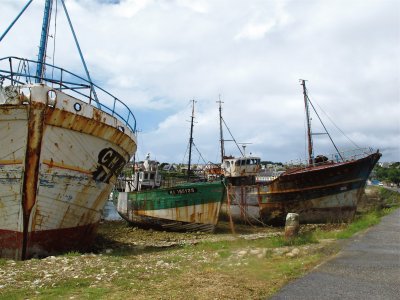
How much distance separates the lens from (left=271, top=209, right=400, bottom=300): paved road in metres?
5.57

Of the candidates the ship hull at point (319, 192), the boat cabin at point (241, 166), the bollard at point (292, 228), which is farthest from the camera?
the boat cabin at point (241, 166)

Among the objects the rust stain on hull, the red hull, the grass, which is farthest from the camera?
the red hull

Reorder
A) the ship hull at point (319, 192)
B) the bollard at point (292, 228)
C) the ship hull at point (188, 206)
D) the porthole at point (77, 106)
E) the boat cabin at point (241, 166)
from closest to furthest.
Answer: the porthole at point (77, 106), the bollard at point (292, 228), the ship hull at point (188, 206), the ship hull at point (319, 192), the boat cabin at point (241, 166)

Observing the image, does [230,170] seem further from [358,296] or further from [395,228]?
[358,296]

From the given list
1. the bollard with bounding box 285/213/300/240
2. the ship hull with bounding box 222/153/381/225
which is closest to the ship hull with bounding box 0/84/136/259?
the bollard with bounding box 285/213/300/240

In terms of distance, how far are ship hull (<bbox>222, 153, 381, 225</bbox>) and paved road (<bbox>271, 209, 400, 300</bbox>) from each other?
14013 mm

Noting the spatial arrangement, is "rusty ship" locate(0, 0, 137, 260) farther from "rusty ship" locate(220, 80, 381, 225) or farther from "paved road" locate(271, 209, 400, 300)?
"rusty ship" locate(220, 80, 381, 225)

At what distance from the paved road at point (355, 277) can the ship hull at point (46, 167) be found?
6.74 m

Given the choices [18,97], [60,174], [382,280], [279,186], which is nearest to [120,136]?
[60,174]

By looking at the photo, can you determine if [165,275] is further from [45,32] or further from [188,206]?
[188,206]

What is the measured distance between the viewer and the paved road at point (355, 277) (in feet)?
18.3

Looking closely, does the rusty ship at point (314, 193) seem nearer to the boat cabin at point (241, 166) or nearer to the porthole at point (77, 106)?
the boat cabin at point (241, 166)

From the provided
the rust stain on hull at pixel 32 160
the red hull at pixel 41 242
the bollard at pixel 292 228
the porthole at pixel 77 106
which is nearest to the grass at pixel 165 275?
the red hull at pixel 41 242

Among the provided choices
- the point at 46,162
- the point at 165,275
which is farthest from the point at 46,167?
the point at 165,275
